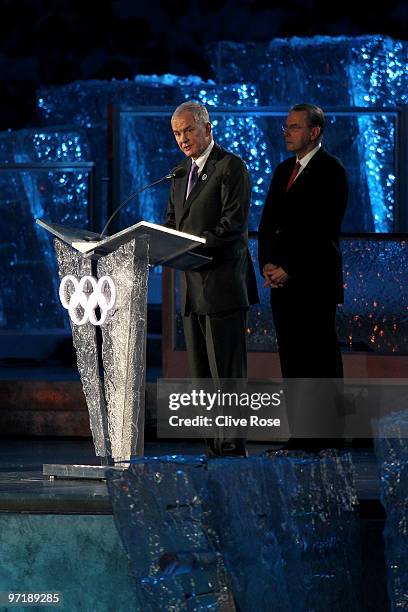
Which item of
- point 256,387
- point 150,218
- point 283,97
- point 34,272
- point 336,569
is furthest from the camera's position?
point 283,97

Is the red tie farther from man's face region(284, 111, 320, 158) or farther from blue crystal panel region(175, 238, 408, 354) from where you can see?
blue crystal panel region(175, 238, 408, 354)

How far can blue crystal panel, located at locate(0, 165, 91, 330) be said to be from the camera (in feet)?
19.8

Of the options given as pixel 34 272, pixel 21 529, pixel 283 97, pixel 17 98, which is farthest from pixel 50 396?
pixel 17 98

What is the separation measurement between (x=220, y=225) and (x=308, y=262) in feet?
1.34

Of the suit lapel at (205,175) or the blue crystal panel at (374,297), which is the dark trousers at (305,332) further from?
the blue crystal panel at (374,297)

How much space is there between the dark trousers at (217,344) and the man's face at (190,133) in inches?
18.7

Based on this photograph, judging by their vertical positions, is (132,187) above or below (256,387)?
above

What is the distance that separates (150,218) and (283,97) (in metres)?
1.11

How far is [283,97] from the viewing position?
7.01 metres

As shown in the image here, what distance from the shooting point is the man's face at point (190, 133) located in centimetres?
349

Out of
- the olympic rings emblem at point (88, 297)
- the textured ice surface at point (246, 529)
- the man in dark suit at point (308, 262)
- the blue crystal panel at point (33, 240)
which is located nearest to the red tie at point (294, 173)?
the man in dark suit at point (308, 262)

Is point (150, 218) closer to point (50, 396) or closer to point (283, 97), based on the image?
point (283, 97)

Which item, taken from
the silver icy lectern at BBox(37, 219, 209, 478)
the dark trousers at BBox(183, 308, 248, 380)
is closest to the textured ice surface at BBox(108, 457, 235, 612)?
the silver icy lectern at BBox(37, 219, 209, 478)

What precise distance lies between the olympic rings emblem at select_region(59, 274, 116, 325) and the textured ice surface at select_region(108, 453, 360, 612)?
0.51 meters
